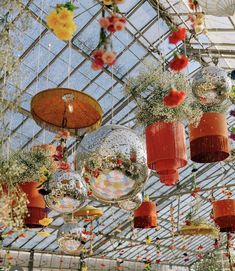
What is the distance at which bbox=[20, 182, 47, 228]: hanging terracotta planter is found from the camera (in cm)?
386

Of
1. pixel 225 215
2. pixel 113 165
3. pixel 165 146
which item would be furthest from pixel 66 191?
pixel 225 215

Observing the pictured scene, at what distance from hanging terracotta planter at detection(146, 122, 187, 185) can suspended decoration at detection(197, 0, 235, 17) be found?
36.8 inches

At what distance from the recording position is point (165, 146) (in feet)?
10.0

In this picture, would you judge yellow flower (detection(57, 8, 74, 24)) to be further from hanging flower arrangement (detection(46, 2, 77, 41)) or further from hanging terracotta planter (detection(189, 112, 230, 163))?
hanging terracotta planter (detection(189, 112, 230, 163))

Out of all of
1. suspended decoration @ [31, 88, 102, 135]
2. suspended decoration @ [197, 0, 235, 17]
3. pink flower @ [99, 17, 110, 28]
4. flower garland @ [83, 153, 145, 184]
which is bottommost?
flower garland @ [83, 153, 145, 184]

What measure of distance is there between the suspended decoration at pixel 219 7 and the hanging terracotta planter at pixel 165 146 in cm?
94


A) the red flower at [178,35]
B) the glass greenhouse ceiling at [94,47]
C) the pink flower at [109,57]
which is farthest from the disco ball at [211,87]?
the glass greenhouse ceiling at [94,47]

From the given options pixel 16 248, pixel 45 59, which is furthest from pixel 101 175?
pixel 16 248

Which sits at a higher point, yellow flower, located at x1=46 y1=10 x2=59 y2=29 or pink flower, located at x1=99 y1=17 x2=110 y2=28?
yellow flower, located at x1=46 y1=10 x2=59 y2=29

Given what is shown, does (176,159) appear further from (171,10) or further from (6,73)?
(171,10)

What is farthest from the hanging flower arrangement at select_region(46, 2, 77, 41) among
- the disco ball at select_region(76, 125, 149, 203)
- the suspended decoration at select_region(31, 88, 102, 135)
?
the suspended decoration at select_region(31, 88, 102, 135)

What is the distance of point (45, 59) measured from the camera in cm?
676

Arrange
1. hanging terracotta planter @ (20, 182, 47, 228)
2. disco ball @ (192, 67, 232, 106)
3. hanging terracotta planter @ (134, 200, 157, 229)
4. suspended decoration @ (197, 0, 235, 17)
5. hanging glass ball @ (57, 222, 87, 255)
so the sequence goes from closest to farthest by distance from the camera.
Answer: suspended decoration @ (197, 0, 235, 17)
disco ball @ (192, 67, 232, 106)
hanging terracotta planter @ (20, 182, 47, 228)
hanging glass ball @ (57, 222, 87, 255)
hanging terracotta planter @ (134, 200, 157, 229)

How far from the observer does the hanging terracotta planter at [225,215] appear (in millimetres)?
4777
